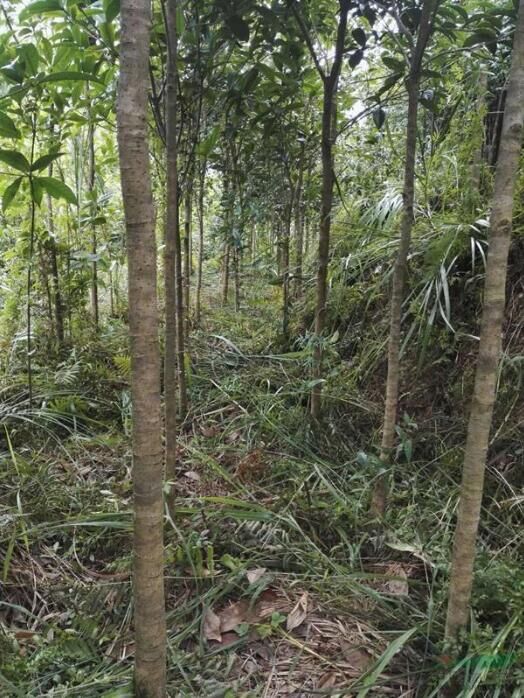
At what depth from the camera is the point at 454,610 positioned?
51.1 inches

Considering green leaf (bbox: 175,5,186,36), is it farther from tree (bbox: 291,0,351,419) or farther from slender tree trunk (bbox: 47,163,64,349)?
slender tree trunk (bbox: 47,163,64,349)

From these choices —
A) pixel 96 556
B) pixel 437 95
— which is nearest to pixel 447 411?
pixel 437 95

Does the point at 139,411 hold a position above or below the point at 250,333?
above

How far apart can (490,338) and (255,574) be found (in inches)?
41.7

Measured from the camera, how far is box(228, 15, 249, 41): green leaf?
1.85m

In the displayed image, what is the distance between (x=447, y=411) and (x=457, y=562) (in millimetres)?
1078

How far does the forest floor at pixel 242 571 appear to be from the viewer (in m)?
1.35

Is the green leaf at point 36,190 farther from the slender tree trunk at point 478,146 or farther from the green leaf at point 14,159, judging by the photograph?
the slender tree trunk at point 478,146

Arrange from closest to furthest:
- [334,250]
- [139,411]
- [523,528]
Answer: [139,411], [523,528], [334,250]

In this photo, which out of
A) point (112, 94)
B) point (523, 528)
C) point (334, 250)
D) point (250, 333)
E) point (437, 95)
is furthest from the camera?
point (250, 333)

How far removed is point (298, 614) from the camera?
1.54 meters

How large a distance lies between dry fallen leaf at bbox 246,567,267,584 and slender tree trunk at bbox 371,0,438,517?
0.46m

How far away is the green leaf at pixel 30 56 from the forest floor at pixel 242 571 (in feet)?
5.33

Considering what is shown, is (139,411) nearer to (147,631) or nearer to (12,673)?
(147,631)
